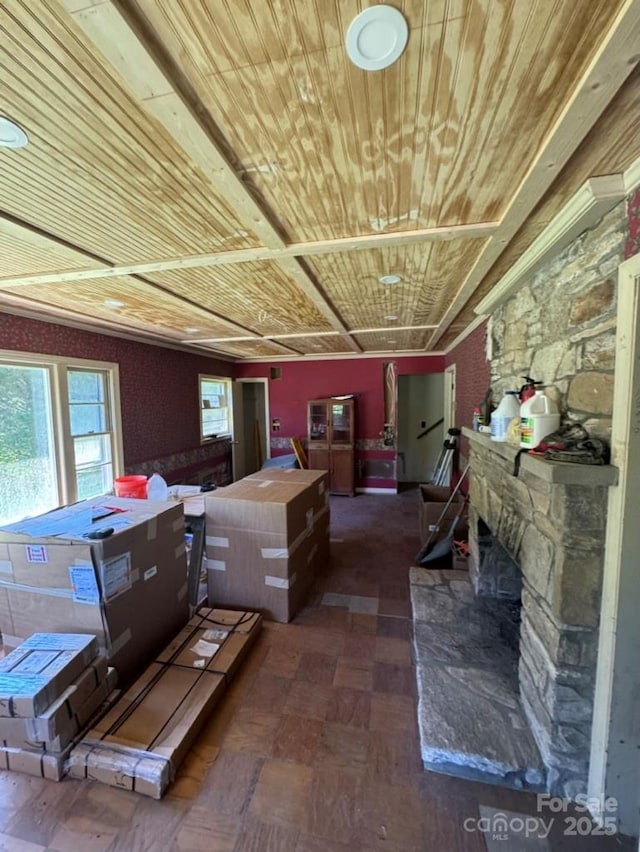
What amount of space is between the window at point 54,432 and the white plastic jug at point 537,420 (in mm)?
3891

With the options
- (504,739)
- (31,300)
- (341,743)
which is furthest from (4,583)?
(504,739)

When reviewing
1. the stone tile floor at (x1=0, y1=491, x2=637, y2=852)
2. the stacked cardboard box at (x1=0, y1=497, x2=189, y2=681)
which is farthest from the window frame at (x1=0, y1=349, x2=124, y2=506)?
the stone tile floor at (x1=0, y1=491, x2=637, y2=852)

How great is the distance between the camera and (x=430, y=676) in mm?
1872

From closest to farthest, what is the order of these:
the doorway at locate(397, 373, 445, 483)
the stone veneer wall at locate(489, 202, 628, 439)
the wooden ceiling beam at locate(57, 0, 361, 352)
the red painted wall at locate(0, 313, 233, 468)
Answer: the wooden ceiling beam at locate(57, 0, 361, 352) < the stone veneer wall at locate(489, 202, 628, 439) < the red painted wall at locate(0, 313, 233, 468) < the doorway at locate(397, 373, 445, 483)

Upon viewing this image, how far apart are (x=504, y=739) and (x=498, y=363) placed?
7.26 feet

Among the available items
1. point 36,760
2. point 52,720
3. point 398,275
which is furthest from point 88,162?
point 36,760

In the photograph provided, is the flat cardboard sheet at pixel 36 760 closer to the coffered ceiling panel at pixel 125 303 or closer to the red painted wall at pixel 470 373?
the coffered ceiling panel at pixel 125 303

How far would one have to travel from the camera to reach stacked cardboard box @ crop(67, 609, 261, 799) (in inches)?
54.5

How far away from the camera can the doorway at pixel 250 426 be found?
21.8ft

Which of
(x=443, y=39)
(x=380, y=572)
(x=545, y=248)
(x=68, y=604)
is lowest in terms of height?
(x=380, y=572)

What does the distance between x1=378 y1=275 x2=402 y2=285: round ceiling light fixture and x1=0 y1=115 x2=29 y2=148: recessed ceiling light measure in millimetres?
1767

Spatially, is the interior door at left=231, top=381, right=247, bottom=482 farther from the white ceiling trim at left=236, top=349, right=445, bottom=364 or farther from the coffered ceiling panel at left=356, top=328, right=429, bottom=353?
the coffered ceiling panel at left=356, top=328, right=429, bottom=353

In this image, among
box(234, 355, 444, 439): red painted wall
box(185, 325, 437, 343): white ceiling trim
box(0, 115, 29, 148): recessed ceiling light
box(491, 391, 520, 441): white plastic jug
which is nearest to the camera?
box(0, 115, 29, 148): recessed ceiling light

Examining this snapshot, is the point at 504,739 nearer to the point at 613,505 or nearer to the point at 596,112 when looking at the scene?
the point at 613,505
